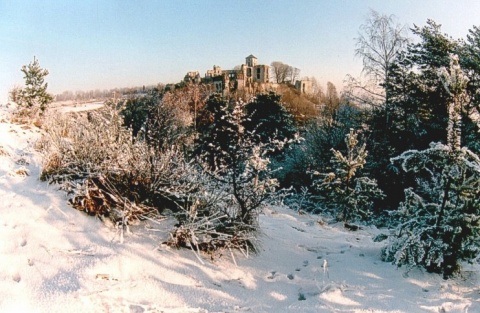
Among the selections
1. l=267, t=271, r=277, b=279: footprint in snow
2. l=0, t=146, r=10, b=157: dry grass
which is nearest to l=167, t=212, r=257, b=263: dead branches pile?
l=267, t=271, r=277, b=279: footprint in snow

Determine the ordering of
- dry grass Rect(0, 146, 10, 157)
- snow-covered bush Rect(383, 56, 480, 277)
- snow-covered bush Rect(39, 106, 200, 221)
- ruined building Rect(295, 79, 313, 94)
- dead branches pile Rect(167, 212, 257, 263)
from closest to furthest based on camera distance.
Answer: snow-covered bush Rect(383, 56, 480, 277) → dead branches pile Rect(167, 212, 257, 263) → snow-covered bush Rect(39, 106, 200, 221) → dry grass Rect(0, 146, 10, 157) → ruined building Rect(295, 79, 313, 94)

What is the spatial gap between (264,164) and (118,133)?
239cm

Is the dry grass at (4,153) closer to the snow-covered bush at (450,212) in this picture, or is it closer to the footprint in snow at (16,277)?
the footprint in snow at (16,277)

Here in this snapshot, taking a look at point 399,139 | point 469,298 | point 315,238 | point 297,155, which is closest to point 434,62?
point 399,139

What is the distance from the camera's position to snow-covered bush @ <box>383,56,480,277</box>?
3.99 meters

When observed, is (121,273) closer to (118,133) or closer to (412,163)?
(118,133)

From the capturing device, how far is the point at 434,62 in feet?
43.9

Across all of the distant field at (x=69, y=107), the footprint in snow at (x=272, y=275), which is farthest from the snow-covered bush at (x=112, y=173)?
the distant field at (x=69, y=107)

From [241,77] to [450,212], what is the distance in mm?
45097

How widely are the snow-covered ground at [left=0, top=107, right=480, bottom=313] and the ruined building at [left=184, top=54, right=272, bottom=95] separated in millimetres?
38027

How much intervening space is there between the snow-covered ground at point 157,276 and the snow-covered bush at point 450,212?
0.26 metres

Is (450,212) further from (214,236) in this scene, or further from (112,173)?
(112,173)

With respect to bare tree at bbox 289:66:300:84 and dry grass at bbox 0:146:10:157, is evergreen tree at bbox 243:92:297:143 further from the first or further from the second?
bare tree at bbox 289:66:300:84

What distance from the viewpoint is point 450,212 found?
4242 millimetres
